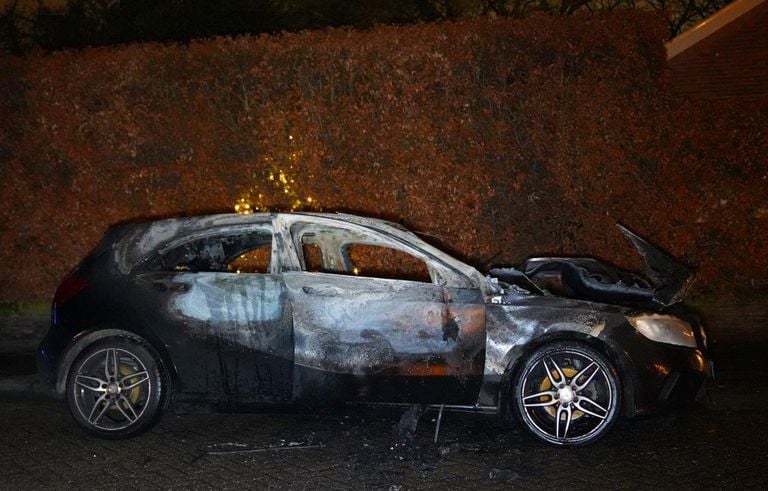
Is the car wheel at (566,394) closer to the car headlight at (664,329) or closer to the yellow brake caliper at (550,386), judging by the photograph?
the yellow brake caliper at (550,386)

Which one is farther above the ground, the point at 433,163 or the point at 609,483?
the point at 433,163

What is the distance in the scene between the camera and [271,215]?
6148 millimetres

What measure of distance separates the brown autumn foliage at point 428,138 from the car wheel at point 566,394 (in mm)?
3380

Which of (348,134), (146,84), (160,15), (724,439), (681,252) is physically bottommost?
(724,439)

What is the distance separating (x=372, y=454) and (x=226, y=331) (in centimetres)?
137

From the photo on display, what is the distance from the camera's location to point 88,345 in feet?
19.7

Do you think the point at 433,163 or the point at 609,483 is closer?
the point at 609,483

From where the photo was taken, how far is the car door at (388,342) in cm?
580

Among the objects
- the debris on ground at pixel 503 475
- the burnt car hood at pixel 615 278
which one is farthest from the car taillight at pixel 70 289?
the debris on ground at pixel 503 475

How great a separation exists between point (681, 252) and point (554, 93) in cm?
224

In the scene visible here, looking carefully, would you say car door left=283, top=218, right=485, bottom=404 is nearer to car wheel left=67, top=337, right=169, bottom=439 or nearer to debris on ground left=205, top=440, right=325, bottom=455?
debris on ground left=205, top=440, right=325, bottom=455

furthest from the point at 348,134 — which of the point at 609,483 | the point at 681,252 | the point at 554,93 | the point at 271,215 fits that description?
the point at 609,483

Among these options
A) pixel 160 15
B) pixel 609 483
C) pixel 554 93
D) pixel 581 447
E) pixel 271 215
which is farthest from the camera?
pixel 160 15

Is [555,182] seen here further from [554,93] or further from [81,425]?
[81,425]
